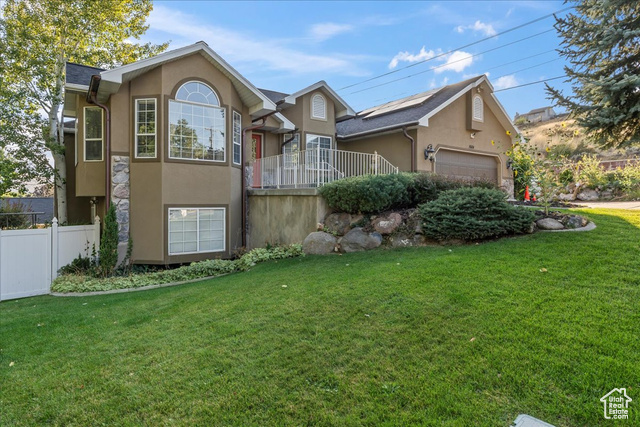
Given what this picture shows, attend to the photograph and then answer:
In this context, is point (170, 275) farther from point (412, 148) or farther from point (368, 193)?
point (412, 148)

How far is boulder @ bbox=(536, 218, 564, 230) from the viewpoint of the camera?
7126 mm

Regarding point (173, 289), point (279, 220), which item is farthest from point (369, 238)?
point (173, 289)

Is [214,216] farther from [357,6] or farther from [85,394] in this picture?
[357,6]

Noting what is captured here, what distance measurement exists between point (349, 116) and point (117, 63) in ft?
39.7

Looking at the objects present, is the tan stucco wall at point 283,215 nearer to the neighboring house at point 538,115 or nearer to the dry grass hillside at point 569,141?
the dry grass hillside at point 569,141

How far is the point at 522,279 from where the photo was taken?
15.2 feet

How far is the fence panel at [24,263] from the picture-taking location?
356 inches

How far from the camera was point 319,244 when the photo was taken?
870 cm

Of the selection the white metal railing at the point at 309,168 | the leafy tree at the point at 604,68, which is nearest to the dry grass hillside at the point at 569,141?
the leafy tree at the point at 604,68

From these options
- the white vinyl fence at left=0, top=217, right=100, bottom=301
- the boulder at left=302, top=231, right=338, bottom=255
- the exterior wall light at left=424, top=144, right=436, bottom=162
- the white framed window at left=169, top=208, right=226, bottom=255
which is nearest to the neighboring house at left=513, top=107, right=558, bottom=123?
the exterior wall light at left=424, top=144, right=436, bottom=162

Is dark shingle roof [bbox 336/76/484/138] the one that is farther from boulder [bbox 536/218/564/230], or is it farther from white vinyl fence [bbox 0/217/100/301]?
white vinyl fence [bbox 0/217/100/301]

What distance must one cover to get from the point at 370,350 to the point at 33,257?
33.4 feet

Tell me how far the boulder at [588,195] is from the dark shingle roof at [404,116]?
285 inches

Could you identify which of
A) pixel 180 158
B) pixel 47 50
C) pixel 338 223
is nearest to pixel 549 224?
pixel 338 223
